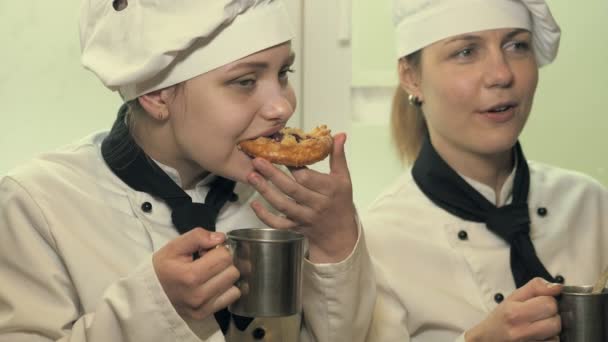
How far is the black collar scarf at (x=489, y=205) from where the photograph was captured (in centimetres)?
242

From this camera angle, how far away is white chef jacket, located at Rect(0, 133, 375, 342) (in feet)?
5.83

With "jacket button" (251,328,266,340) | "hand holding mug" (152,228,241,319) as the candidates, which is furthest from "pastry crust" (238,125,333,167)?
"jacket button" (251,328,266,340)

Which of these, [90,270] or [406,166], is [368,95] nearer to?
[406,166]

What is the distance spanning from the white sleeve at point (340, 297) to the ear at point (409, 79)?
0.68 metres

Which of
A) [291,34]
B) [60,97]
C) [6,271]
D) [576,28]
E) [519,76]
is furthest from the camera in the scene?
[576,28]

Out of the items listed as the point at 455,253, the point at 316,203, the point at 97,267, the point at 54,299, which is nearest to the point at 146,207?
the point at 97,267

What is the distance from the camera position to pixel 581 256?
8.32ft

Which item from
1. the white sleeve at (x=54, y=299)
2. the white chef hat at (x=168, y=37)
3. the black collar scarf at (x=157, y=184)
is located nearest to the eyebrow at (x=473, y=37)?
the white chef hat at (x=168, y=37)

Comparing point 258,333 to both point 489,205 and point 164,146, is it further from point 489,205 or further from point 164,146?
point 489,205

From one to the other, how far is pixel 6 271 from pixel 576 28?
7.58 ft

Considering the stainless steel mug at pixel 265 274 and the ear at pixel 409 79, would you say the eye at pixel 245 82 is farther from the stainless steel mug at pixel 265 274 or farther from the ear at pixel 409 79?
the ear at pixel 409 79

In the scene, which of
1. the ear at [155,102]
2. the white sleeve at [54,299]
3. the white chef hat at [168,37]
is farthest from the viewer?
the ear at [155,102]

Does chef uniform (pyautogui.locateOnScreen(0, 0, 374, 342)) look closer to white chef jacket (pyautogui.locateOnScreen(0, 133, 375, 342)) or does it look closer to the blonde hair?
white chef jacket (pyautogui.locateOnScreen(0, 133, 375, 342))

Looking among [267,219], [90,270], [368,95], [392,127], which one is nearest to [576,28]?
[368,95]
